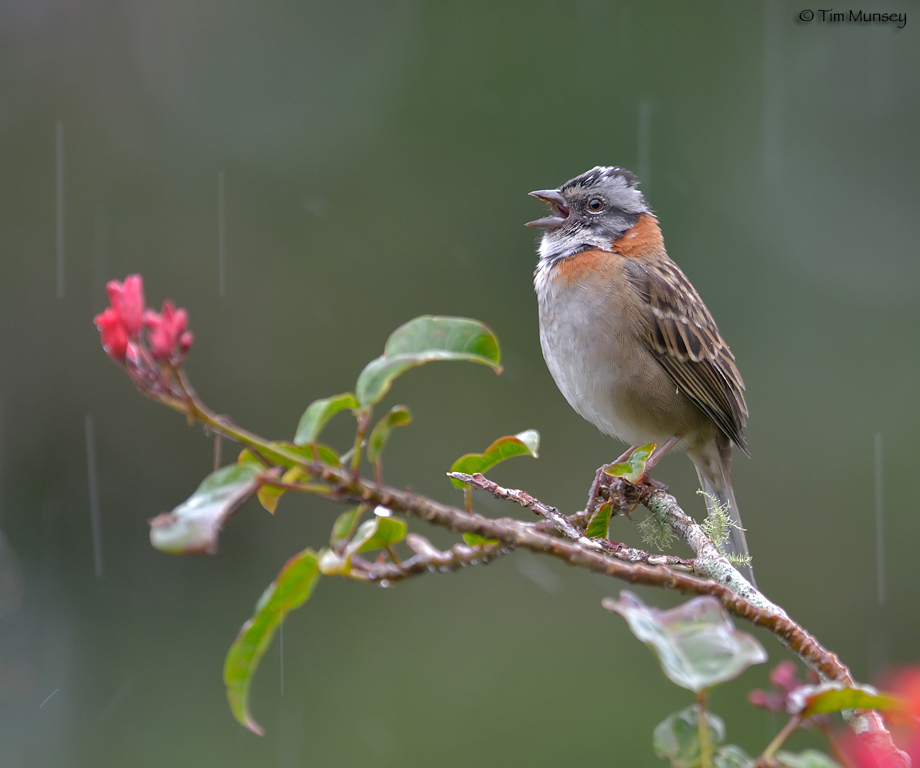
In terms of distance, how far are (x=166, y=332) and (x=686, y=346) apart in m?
2.82

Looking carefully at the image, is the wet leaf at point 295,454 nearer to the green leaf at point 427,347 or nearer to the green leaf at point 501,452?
the green leaf at point 427,347

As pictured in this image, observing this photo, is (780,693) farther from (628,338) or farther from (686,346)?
(686,346)

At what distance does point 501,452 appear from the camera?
1711mm

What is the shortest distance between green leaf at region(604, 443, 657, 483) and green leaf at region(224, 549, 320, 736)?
2.68ft

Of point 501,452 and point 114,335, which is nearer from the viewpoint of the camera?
point 114,335

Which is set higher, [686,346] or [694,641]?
[694,641]

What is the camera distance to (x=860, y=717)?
1.22 m

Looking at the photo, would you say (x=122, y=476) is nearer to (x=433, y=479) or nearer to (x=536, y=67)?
(x=433, y=479)

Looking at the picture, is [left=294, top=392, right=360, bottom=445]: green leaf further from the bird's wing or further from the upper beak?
the upper beak

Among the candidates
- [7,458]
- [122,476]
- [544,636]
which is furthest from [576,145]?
[7,458]

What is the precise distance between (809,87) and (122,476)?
23.1ft

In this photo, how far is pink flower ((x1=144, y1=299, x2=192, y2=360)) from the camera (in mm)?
1065

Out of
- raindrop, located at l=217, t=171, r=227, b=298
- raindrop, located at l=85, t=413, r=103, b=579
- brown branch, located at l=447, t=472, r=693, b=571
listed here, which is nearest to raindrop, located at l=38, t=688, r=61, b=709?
raindrop, located at l=85, t=413, r=103, b=579

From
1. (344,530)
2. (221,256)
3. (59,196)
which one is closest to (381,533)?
(344,530)
